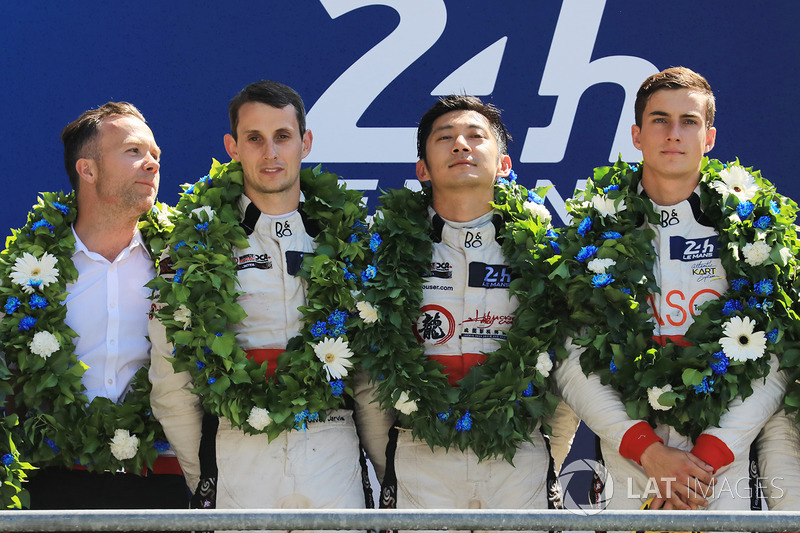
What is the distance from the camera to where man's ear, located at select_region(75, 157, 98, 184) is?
3.67 m

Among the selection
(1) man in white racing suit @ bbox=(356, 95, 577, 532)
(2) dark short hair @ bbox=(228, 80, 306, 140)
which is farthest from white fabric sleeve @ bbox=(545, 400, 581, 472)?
(2) dark short hair @ bbox=(228, 80, 306, 140)

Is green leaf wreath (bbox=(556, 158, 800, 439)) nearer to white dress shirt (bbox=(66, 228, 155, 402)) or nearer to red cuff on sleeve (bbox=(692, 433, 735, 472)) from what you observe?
red cuff on sleeve (bbox=(692, 433, 735, 472))

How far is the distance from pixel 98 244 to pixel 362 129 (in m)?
1.46

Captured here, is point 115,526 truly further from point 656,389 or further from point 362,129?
point 362,129

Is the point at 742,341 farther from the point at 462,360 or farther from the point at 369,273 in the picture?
the point at 369,273

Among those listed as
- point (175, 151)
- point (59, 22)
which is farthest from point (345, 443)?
point (59, 22)

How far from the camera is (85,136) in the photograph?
374 cm

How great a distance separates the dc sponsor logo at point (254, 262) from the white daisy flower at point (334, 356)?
0.37m

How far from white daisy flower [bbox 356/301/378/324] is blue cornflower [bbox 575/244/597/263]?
719 mm

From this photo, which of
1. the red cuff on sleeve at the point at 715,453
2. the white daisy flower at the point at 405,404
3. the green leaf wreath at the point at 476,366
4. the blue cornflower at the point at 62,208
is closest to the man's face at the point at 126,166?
the blue cornflower at the point at 62,208

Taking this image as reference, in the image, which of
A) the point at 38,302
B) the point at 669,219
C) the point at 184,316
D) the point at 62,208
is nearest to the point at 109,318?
the point at 38,302

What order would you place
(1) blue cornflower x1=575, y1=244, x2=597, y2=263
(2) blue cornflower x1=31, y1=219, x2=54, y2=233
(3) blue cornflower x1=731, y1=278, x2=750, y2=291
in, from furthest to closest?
(2) blue cornflower x1=31, y1=219, x2=54, y2=233
(1) blue cornflower x1=575, y1=244, x2=597, y2=263
(3) blue cornflower x1=731, y1=278, x2=750, y2=291

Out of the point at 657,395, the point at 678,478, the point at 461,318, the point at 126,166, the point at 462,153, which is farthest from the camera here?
the point at 126,166

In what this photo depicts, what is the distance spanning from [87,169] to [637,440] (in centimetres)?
231
